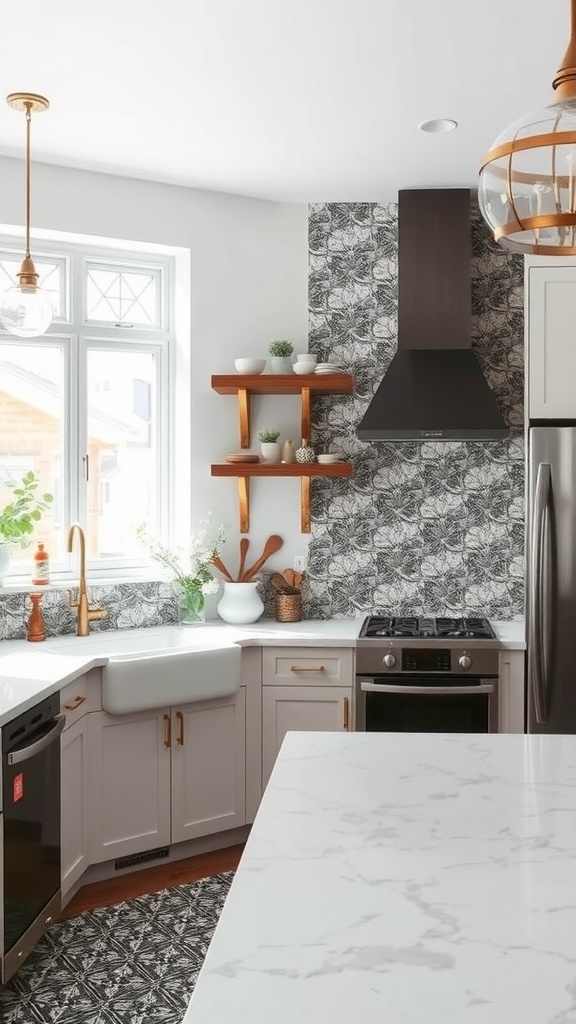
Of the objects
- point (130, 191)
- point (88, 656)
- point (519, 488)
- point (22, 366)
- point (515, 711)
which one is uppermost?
point (130, 191)

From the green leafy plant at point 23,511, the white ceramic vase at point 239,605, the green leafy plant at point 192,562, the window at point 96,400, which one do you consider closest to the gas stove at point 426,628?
the white ceramic vase at point 239,605

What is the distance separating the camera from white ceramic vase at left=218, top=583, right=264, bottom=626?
4.19 metres

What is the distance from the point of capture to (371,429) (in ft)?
13.2

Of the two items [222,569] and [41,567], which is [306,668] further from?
[41,567]

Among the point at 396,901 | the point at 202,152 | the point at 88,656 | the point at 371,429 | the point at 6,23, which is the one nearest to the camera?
the point at 396,901

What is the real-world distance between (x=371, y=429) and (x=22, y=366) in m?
1.59

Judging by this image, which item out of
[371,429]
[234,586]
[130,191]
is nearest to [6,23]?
[130,191]

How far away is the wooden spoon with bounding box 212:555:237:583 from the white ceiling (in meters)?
1.74

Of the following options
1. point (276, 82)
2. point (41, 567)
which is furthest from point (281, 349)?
point (41, 567)

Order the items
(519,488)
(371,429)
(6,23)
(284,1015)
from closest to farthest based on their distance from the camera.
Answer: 1. (284,1015)
2. (6,23)
3. (371,429)
4. (519,488)

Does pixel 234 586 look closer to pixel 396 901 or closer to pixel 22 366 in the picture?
pixel 22 366

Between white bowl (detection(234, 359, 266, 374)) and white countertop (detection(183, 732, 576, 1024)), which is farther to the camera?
white bowl (detection(234, 359, 266, 374))

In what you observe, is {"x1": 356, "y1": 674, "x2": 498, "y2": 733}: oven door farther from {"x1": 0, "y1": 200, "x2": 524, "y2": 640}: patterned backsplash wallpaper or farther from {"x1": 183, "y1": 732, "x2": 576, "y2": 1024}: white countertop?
{"x1": 183, "y1": 732, "x2": 576, "y2": 1024}: white countertop

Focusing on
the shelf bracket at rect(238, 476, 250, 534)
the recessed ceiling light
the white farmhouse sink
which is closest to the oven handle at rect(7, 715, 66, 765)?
the white farmhouse sink
